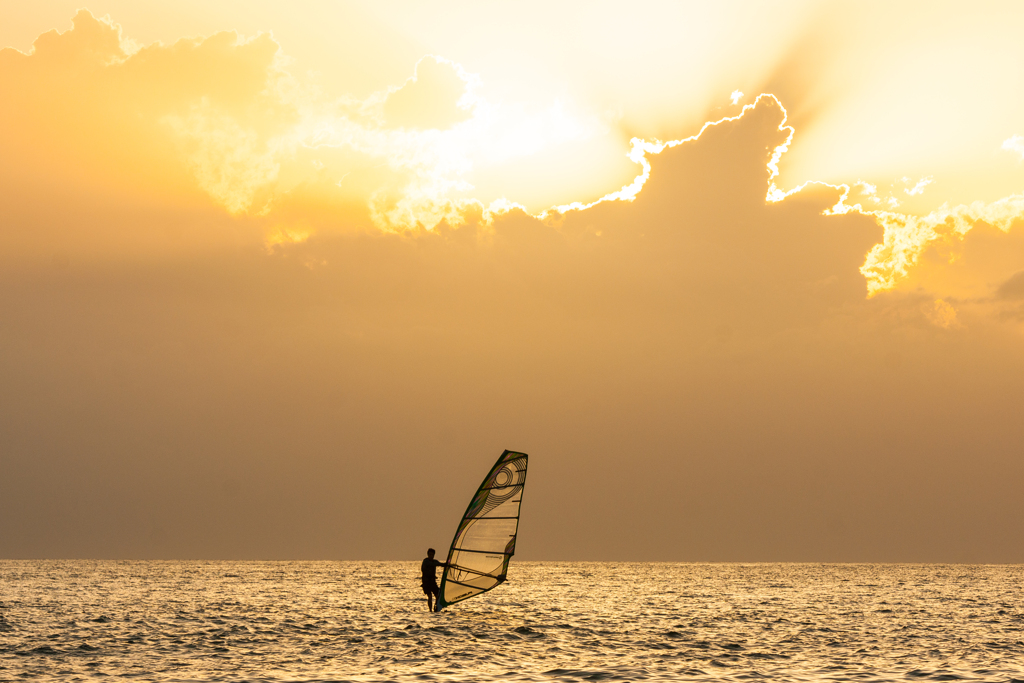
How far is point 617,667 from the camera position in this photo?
70.8 feet

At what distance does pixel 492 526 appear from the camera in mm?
28266

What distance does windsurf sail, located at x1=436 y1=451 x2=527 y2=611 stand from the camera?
28016mm

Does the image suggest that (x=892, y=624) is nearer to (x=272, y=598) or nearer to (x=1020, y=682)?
(x=1020, y=682)

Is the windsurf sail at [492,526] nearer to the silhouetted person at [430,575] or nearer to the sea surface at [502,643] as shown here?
the silhouetted person at [430,575]

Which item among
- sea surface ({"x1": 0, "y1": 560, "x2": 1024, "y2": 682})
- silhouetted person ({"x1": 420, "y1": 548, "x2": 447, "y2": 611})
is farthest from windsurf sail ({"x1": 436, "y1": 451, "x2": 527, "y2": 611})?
sea surface ({"x1": 0, "y1": 560, "x2": 1024, "y2": 682})

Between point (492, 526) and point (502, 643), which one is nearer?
point (502, 643)

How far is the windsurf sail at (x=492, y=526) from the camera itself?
1103 inches

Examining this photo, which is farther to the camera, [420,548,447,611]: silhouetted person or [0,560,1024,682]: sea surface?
[420,548,447,611]: silhouetted person

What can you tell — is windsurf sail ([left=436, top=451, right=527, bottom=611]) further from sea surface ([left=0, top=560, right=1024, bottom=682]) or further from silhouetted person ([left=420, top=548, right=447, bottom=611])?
sea surface ([left=0, top=560, right=1024, bottom=682])

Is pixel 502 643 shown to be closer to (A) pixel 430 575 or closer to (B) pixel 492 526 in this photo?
(B) pixel 492 526

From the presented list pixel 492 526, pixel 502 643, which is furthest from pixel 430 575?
pixel 502 643

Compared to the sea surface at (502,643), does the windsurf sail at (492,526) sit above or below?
above

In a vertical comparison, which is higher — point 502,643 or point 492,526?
point 492,526

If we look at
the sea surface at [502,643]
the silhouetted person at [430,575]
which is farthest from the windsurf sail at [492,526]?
the sea surface at [502,643]
